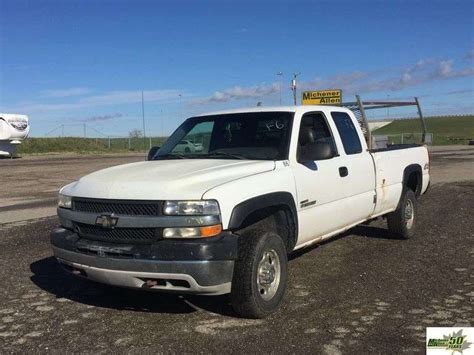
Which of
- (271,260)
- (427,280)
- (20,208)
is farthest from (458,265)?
(20,208)

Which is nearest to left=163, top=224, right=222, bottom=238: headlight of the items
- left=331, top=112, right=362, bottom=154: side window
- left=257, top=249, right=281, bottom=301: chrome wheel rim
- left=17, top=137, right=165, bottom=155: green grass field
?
left=257, top=249, right=281, bottom=301: chrome wheel rim

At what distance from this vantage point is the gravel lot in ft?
13.9

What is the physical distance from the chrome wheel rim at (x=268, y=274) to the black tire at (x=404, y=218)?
337cm

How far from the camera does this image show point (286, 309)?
4977 millimetres

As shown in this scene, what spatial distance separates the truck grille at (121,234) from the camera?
436 cm

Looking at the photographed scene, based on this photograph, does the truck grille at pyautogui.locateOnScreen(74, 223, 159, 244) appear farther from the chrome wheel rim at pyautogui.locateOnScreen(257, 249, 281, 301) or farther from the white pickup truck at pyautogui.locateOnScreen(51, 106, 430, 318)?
the chrome wheel rim at pyautogui.locateOnScreen(257, 249, 281, 301)

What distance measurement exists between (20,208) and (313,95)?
519 inches

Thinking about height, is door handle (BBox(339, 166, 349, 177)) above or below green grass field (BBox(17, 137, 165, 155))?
below

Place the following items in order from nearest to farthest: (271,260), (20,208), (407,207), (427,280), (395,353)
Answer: (395,353) < (271,260) < (427,280) < (407,207) < (20,208)

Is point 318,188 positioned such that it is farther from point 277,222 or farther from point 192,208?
point 192,208

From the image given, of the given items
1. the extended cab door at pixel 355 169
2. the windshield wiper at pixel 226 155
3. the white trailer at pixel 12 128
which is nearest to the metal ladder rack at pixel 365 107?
the extended cab door at pixel 355 169

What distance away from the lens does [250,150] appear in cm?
558

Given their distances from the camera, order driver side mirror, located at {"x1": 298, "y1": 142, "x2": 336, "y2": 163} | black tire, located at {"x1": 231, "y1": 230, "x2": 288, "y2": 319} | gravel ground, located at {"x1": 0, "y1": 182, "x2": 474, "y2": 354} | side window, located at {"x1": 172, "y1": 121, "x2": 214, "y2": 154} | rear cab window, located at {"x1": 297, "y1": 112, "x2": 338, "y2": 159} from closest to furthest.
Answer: gravel ground, located at {"x1": 0, "y1": 182, "x2": 474, "y2": 354}, black tire, located at {"x1": 231, "y1": 230, "x2": 288, "y2": 319}, driver side mirror, located at {"x1": 298, "y1": 142, "x2": 336, "y2": 163}, rear cab window, located at {"x1": 297, "y1": 112, "x2": 338, "y2": 159}, side window, located at {"x1": 172, "y1": 121, "x2": 214, "y2": 154}

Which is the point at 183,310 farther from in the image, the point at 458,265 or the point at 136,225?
the point at 458,265
